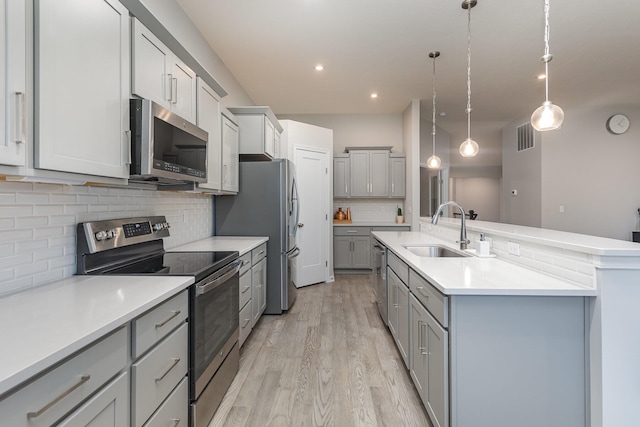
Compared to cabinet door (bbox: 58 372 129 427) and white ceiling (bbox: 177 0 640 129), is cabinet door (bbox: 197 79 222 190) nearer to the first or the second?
white ceiling (bbox: 177 0 640 129)

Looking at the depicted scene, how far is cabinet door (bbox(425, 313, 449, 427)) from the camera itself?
1.47 m

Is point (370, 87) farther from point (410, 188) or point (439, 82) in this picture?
point (410, 188)

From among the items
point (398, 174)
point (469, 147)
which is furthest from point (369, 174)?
point (469, 147)

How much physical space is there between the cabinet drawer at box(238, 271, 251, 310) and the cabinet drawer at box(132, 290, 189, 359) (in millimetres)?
1088

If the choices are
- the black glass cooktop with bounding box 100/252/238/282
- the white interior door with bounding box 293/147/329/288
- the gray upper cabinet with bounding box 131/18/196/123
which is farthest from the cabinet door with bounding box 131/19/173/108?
the white interior door with bounding box 293/147/329/288

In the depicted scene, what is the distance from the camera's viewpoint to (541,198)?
19.2 ft

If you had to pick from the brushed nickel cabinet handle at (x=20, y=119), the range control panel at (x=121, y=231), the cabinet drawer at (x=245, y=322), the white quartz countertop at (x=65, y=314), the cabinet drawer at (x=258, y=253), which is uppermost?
the brushed nickel cabinet handle at (x=20, y=119)

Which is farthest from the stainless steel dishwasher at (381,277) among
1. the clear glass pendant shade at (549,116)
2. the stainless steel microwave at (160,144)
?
the stainless steel microwave at (160,144)

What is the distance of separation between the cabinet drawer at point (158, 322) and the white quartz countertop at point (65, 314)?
0.05 meters

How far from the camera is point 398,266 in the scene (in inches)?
99.7

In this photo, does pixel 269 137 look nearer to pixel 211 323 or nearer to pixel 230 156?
pixel 230 156

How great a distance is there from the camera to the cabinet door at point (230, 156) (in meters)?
3.00

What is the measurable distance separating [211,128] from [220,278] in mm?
1403

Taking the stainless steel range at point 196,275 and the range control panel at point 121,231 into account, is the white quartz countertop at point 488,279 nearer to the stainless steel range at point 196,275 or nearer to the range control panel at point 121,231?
the stainless steel range at point 196,275
